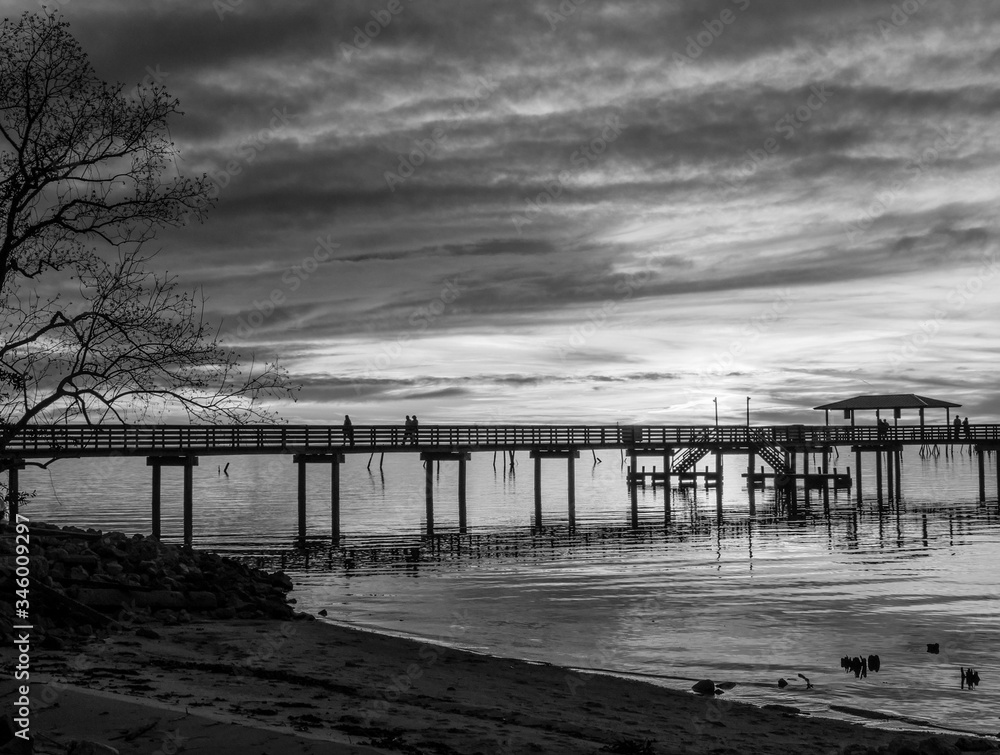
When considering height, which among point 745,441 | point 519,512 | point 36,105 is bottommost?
point 519,512

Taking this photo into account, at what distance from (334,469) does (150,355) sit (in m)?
32.7

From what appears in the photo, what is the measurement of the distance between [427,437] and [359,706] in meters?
36.5

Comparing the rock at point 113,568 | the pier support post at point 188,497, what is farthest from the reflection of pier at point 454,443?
the rock at point 113,568

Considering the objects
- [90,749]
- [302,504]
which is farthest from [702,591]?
[302,504]

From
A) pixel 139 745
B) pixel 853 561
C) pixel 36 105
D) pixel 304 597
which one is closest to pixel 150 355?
pixel 36 105

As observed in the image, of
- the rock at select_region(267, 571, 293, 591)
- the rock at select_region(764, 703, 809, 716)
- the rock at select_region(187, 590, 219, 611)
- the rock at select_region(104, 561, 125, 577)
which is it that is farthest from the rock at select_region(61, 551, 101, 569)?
the rock at select_region(764, 703, 809, 716)

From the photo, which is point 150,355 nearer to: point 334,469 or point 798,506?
point 334,469

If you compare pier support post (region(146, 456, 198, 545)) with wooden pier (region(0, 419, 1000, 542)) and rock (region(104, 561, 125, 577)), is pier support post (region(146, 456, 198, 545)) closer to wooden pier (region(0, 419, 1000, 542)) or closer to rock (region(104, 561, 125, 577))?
wooden pier (region(0, 419, 1000, 542))

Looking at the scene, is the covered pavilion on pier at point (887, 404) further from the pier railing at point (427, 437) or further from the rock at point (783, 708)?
the rock at point (783, 708)

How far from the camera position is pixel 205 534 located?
4134 centimetres

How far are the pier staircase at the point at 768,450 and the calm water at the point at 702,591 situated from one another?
8486 millimetres

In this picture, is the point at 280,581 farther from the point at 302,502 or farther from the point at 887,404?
the point at 887,404

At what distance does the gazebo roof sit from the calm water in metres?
17.5

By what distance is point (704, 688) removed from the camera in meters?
13.5
